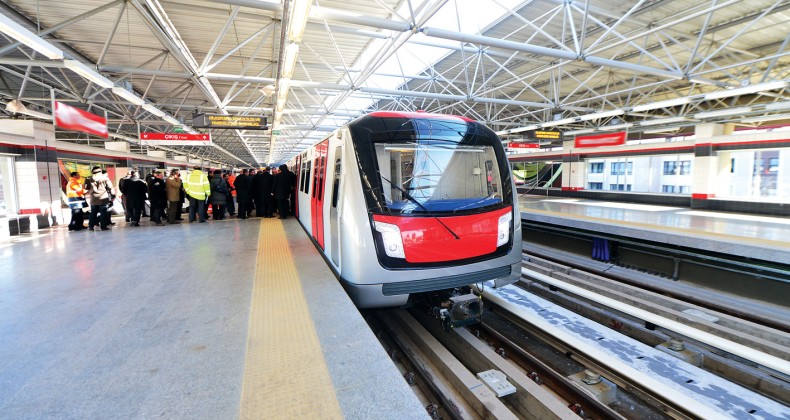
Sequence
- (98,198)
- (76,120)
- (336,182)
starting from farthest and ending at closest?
(98,198) → (76,120) → (336,182)

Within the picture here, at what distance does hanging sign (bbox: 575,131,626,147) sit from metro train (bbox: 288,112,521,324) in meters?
12.7

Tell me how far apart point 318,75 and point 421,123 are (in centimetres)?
994

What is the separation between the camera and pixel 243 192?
10.3 m

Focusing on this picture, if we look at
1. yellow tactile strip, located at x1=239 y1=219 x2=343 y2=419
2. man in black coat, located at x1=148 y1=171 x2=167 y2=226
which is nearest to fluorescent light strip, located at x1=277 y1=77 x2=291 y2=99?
man in black coat, located at x1=148 y1=171 x2=167 y2=226

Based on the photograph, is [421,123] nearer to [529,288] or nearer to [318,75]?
[529,288]

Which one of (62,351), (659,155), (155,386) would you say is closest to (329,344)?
(155,386)

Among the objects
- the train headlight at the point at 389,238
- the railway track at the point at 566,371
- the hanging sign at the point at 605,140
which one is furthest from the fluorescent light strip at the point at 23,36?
the hanging sign at the point at 605,140

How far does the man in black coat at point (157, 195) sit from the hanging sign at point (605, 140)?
15.6 meters

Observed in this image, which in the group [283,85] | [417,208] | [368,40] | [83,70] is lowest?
[417,208]

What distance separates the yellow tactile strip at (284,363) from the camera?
75.6 inches

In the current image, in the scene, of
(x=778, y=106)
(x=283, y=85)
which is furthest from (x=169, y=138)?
(x=778, y=106)

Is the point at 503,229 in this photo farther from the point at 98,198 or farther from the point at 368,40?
the point at 98,198

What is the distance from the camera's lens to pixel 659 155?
17.4 m

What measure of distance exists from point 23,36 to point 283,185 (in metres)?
5.56
